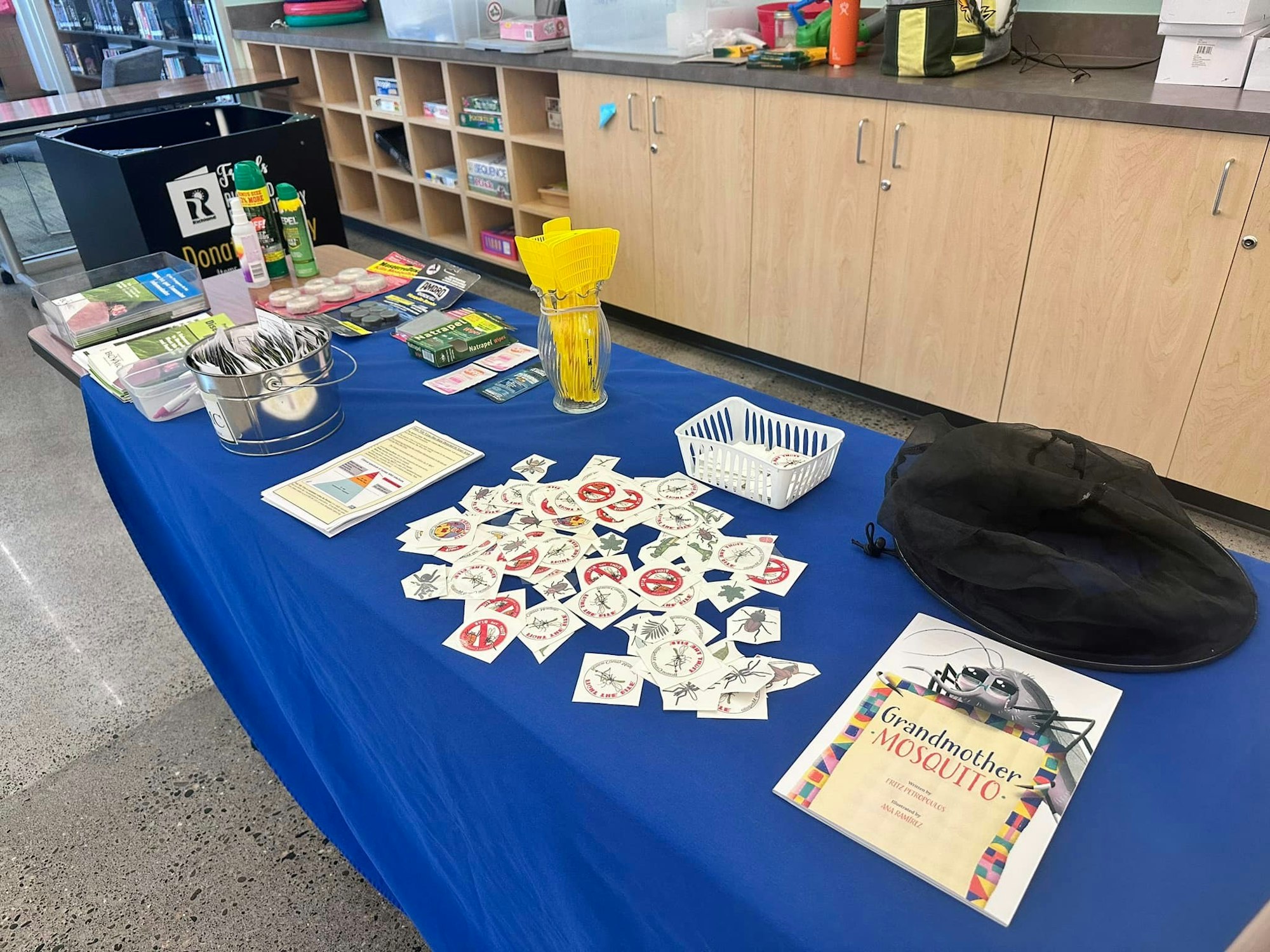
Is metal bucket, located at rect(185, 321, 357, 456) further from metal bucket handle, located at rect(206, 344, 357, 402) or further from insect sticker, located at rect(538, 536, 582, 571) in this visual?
insect sticker, located at rect(538, 536, 582, 571)

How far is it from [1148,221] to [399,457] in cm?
176

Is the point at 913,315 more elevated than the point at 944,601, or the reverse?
the point at 944,601

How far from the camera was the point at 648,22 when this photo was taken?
9.18ft

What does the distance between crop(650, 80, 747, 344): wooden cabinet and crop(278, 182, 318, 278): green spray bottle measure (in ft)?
4.39

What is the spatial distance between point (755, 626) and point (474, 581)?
1.10 feet

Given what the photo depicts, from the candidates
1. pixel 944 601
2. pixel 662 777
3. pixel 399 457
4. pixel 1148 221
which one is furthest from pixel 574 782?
pixel 1148 221

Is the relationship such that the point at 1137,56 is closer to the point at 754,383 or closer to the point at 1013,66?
the point at 1013,66

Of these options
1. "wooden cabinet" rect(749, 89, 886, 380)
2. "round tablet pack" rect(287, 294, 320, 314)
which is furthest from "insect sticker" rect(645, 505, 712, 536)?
"wooden cabinet" rect(749, 89, 886, 380)

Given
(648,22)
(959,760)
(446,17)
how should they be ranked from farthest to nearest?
(446,17), (648,22), (959,760)

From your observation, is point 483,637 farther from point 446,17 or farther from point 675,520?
point 446,17

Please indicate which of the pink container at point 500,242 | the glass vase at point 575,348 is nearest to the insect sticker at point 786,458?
the glass vase at point 575,348

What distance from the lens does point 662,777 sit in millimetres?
762

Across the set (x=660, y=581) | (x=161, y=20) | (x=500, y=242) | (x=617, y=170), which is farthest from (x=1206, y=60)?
(x=161, y=20)

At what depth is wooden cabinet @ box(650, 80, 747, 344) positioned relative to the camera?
8.64 ft
